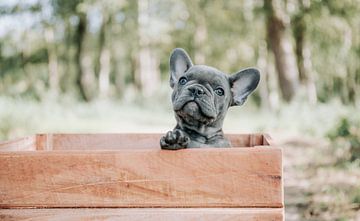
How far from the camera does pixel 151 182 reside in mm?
2109

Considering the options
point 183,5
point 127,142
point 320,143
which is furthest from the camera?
point 183,5

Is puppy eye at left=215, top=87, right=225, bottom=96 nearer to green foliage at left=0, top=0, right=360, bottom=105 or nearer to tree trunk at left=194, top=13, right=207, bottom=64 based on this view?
green foliage at left=0, top=0, right=360, bottom=105

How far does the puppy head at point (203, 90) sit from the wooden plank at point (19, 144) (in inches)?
34.3

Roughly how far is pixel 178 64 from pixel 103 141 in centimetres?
83

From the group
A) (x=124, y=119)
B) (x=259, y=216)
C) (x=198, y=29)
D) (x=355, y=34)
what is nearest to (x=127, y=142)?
(x=259, y=216)

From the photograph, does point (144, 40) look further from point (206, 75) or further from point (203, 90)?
point (203, 90)

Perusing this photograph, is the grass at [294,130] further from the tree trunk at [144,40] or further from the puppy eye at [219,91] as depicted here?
the tree trunk at [144,40]

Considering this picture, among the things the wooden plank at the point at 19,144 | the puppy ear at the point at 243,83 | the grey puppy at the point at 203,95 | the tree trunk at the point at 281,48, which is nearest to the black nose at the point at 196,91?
the grey puppy at the point at 203,95

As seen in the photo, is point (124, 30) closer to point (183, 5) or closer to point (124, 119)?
point (183, 5)

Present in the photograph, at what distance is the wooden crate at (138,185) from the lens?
2084 mm

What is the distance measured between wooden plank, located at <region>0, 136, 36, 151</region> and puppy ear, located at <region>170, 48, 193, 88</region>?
912 mm

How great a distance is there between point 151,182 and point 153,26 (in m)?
22.0

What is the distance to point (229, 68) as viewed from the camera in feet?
102

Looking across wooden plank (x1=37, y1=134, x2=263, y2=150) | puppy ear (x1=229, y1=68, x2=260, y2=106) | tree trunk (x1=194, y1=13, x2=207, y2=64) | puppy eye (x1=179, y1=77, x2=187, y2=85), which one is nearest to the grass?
wooden plank (x1=37, y1=134, x2=263, y2=150)
